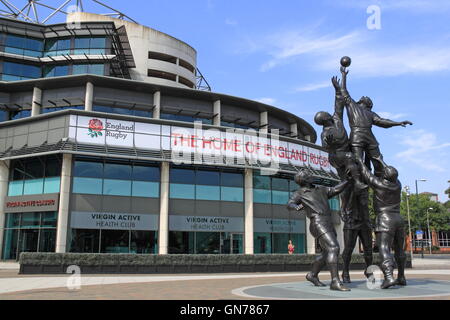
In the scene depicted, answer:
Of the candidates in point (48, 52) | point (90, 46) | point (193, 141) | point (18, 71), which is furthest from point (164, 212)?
point (18, 71)

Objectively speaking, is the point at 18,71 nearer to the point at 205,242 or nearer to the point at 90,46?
the point at 90,46

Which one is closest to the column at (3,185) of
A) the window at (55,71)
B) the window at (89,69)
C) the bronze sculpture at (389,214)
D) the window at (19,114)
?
the window at (19,114)

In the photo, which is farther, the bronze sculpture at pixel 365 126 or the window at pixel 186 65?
the window at pixel 186 65

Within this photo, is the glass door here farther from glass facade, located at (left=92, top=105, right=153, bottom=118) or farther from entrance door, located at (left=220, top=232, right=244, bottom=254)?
glass facade, located at (left=92, top=105, right=153, bottom=118)

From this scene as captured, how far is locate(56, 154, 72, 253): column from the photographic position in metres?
24.8

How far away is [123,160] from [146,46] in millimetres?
14680

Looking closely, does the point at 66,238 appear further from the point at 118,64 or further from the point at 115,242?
the point at 118,64

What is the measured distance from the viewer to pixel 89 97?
28219mm

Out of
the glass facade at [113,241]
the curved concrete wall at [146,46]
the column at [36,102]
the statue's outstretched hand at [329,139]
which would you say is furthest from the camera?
the curved concrete wall at [146,46]

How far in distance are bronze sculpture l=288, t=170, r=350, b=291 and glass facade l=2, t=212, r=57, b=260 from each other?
2046 cm

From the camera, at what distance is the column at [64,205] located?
2481 cm

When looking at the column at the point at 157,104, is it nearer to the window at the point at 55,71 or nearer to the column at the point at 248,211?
the column at the point at 248,211

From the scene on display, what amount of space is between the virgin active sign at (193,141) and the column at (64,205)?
177 centimetres

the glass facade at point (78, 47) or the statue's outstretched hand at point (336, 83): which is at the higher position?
the glass facade at point (78, 47)
